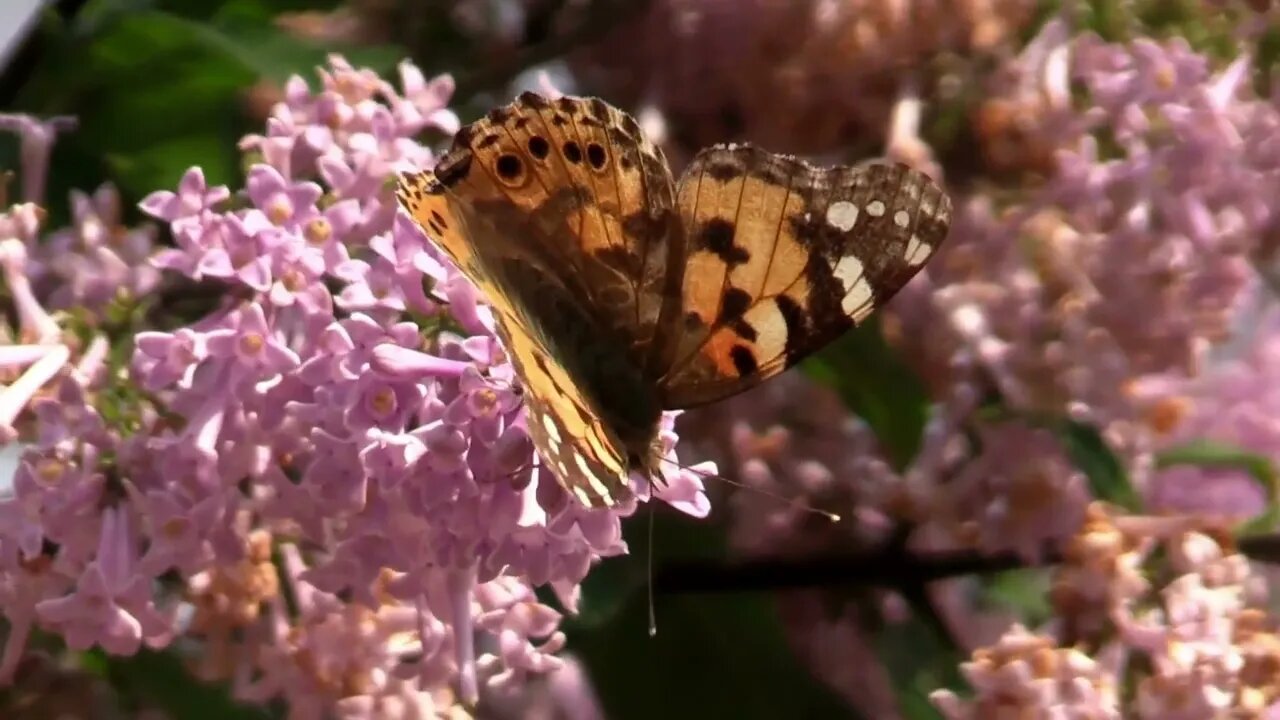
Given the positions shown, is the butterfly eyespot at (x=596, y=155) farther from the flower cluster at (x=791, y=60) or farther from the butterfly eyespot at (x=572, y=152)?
the flower cluster at (x=791, y=60)

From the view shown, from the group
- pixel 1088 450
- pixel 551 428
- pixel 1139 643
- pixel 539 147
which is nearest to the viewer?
pixel 551 428

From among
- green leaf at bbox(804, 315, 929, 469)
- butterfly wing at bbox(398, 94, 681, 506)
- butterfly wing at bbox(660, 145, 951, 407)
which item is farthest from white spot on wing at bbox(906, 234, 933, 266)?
green leaf at bbox(804, 315, 929, 469)

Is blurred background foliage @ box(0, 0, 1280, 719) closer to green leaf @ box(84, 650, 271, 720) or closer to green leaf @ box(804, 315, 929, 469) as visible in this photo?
green leaf @ box(804, 315, 929, 469)

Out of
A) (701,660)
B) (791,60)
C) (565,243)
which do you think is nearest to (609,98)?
(791,60)

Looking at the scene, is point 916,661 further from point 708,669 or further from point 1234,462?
point 1234,462

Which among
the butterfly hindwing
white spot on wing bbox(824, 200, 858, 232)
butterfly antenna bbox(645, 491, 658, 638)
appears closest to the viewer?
the butterfly hindwing

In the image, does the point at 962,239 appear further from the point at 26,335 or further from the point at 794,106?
the point at 26,335

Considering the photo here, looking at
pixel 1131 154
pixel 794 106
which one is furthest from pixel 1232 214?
pixel 794 106
